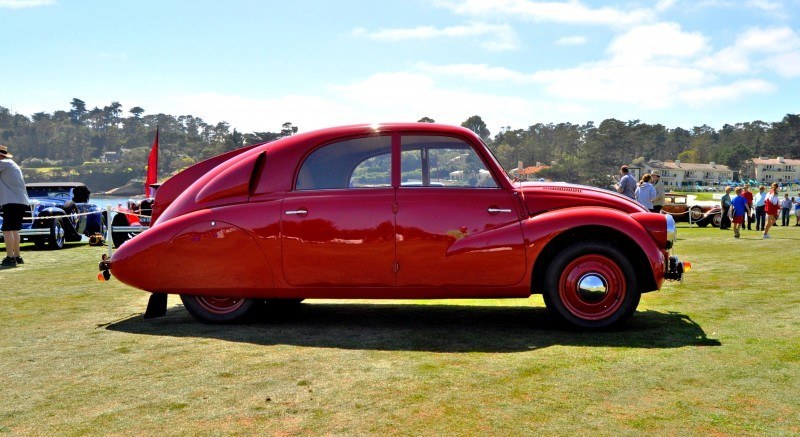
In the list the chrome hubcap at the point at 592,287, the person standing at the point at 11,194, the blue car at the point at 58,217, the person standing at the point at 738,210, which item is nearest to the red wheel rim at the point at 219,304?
the chrome hubcap at the point at 592,287

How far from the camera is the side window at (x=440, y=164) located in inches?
242

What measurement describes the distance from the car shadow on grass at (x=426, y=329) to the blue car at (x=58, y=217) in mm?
8588

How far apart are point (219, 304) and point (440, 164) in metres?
2.33

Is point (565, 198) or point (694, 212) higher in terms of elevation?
point (565, 198)

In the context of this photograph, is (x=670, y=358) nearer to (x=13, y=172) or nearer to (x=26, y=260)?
(x=13, y=172)

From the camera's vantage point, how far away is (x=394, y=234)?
5973 millimetres

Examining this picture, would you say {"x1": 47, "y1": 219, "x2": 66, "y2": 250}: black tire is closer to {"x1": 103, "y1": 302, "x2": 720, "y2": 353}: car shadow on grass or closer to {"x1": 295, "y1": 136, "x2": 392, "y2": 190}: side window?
{"x1": 103, "y1": 302, "x2": 720, "y2": 353}: car shadow on grass

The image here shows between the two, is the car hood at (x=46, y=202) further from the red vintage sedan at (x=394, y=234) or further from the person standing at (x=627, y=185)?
the person standing at (x=627, y=185)

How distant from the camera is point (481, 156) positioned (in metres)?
6.16

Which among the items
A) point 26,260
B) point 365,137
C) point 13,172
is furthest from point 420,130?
point 26,260

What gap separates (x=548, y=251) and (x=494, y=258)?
0.49 meters

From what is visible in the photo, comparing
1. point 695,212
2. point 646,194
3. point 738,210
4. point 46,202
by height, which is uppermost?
point 646,194

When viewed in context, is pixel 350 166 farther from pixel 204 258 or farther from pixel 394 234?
pixel 204 258

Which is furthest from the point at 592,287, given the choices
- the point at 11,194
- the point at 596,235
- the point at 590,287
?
the point at 11,194
